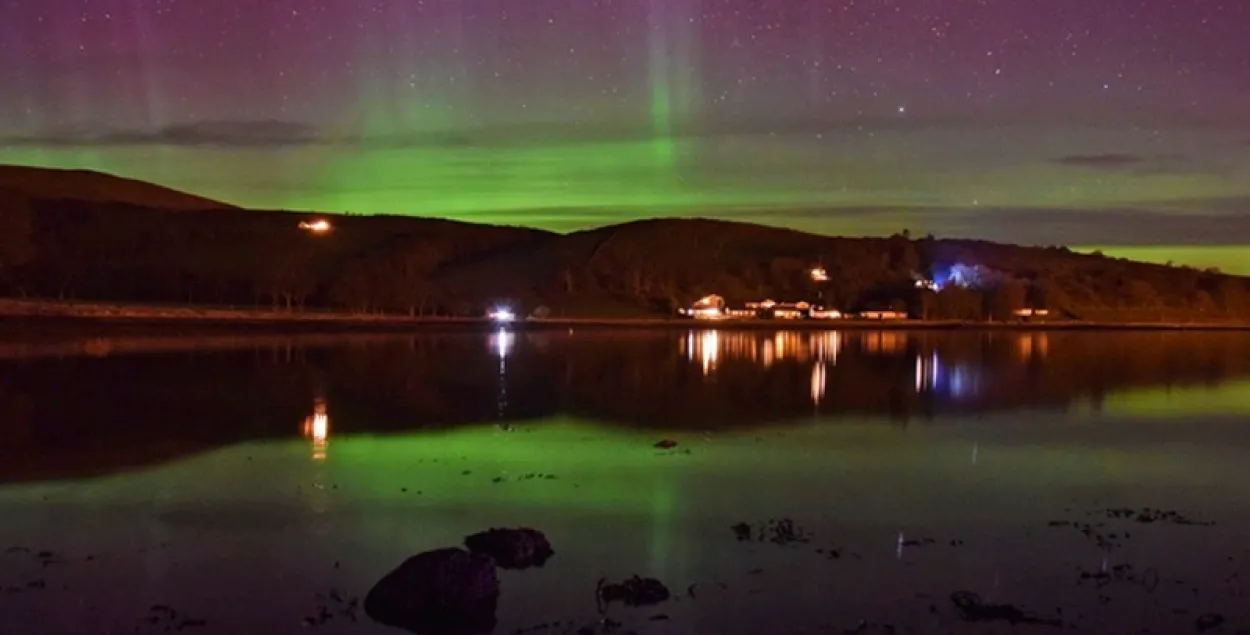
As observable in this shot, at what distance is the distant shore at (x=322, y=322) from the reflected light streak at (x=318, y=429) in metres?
52.3

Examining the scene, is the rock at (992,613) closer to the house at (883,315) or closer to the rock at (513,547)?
the rock at (513,547)

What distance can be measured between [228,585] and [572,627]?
207 inches

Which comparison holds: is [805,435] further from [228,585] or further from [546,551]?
[228,585]

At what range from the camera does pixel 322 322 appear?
4599 inches

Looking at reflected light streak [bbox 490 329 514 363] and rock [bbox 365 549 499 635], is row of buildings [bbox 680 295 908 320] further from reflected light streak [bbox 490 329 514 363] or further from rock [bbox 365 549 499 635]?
rock [bbox 365 549 499 635]

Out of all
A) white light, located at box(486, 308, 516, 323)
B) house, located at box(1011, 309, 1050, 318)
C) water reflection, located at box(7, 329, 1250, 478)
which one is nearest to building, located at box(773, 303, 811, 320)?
house, located at box(1011, 309, 1050, 318)

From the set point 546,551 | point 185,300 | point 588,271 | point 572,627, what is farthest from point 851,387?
point 588,271

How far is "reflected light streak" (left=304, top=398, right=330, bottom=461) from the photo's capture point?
1214 inches

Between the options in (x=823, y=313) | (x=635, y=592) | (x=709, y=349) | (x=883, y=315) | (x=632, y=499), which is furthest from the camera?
(x=823, y=313)

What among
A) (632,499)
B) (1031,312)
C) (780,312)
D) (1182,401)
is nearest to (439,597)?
(632,499)

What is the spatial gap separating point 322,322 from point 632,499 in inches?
3800

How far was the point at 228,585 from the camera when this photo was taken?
17.5m

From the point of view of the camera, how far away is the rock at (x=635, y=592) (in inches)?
652

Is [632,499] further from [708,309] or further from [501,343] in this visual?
[708,309]
